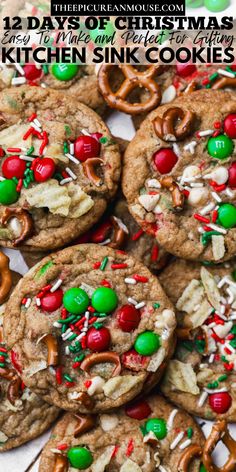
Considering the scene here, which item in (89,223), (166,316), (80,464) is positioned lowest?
(80,464)

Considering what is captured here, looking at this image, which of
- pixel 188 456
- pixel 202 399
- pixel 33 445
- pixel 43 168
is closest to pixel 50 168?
pixel 43 168

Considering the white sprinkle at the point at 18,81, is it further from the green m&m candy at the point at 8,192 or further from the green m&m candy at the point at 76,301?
the green m&m candy at the point at 76,301

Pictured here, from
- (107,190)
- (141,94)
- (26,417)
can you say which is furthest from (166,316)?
(141,94)

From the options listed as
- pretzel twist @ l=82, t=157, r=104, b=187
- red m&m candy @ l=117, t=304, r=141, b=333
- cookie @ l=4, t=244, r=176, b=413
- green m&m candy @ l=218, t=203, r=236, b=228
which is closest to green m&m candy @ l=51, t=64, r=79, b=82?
pretzel twist @ l=82, t=157, r=104, b=187

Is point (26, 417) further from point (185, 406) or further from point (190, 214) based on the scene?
point (190, 214)

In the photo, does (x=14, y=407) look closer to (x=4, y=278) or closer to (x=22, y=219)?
(x=4, y=278)

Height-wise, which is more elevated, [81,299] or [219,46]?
[219,46]
